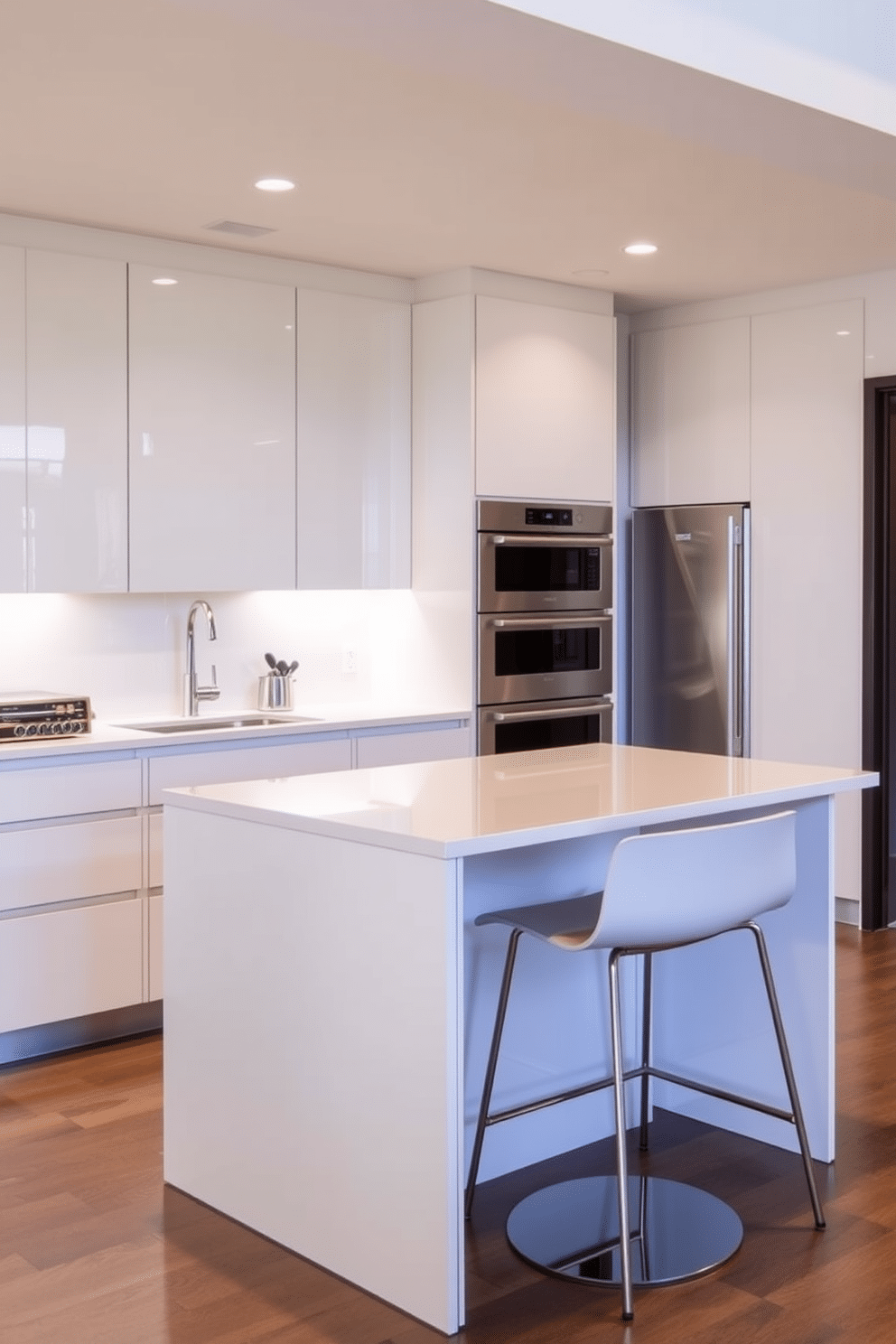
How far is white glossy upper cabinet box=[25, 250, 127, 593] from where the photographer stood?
4234 mm

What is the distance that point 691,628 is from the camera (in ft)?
18.7

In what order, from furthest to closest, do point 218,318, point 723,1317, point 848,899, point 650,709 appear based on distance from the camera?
point 650,709 → point 848,899 → point 218,318 → point 723,1317

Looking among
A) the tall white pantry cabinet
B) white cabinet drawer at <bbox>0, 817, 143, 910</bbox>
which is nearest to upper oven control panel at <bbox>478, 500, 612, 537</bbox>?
the tall white pantry cabinet

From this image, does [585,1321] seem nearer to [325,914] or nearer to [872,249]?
[325,914]

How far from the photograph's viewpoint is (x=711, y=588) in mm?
5621

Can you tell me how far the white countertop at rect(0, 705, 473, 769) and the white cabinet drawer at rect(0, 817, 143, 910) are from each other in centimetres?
22

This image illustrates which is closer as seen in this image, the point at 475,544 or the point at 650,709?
the point at 475,544

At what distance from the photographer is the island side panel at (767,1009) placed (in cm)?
317

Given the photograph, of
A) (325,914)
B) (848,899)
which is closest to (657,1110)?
(325,914)

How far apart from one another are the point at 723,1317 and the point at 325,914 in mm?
1006

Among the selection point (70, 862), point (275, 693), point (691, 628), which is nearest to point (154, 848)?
point (70, 862)

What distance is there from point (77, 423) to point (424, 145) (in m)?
1.44

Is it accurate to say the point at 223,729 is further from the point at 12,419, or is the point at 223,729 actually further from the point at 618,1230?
the point at 618,1230

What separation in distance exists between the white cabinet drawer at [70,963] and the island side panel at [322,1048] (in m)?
0.97
